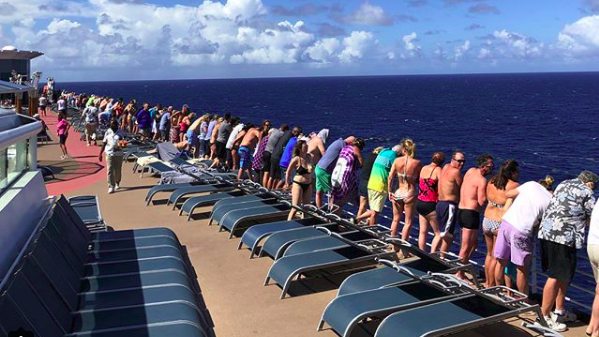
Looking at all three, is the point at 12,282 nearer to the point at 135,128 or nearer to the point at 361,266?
the point at 361,266

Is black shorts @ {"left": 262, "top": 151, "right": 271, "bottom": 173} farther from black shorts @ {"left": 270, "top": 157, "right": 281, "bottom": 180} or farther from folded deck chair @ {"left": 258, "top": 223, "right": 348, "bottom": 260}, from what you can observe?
folded deck chair @ {"left": 258, "top": 223, "right": 348, "bottom": 260}

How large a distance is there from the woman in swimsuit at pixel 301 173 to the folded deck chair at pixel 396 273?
2900mm

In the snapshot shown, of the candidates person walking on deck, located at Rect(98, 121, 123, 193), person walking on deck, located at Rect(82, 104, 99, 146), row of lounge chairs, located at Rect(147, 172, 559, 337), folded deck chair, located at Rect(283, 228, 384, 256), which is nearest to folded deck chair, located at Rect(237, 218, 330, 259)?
row of lounge chairs, located at Rect(147, 172, 559, 337)

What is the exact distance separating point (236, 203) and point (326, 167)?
1.72 m

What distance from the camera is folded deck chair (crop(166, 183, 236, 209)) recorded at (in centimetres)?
1193

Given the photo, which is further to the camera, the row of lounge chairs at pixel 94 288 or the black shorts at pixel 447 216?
the black shorts at pixel 447 216

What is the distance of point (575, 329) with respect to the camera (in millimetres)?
6180

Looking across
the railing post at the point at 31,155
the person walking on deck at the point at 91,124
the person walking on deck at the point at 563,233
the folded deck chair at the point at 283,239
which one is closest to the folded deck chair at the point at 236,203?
the folded deck chair at the point at 283,239

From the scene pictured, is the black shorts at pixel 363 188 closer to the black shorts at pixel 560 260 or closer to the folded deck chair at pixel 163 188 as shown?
the black shorts at pixel 560 260

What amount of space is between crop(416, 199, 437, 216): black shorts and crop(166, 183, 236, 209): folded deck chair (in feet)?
16.3

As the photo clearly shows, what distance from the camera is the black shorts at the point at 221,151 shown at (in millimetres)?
15045

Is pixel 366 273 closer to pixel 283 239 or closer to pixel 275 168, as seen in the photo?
pixel 283 239

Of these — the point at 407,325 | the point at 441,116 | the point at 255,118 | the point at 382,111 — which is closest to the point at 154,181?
the point at 407,325

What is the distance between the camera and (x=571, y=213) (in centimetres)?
601
